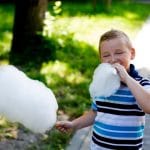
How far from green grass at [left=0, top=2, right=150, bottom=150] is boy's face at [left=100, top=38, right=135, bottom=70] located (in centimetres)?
231

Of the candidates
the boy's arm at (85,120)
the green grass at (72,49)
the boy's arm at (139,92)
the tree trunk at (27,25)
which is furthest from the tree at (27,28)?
the boy's arm at (139,92)

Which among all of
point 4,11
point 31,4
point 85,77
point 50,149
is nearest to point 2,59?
point 31,4

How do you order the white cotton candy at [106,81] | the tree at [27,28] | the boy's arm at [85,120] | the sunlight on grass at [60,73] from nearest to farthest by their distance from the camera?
the white cotton candy at [106,81]
the boy's arm at [85,120]
the sunlight on grass at [60,73]
the tree at [27,28]

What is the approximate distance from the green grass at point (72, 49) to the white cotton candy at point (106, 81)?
2295mm

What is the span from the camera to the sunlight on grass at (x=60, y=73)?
7.29 m

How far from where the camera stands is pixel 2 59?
27.3 ft

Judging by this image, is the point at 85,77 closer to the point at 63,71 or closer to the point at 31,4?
the point at 63,71

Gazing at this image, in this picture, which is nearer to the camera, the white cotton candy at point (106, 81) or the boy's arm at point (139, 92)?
the boy's arm at point (139, 92)

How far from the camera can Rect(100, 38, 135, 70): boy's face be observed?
2924 mm

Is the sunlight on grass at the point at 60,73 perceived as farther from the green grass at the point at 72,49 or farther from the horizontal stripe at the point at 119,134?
the horizontal stripe at the point at 119,134

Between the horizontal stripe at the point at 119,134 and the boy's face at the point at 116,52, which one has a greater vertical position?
the boy's face at the point at 116,52

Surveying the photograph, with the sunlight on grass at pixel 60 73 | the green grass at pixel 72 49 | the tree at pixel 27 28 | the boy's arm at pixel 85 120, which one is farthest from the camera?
the tree at pixel 27 28

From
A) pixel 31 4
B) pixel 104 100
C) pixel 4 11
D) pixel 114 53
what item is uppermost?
pixel 114 53

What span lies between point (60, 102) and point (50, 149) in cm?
136
